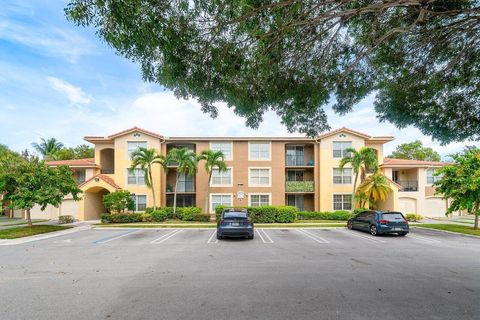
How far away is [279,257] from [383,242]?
6.94 m

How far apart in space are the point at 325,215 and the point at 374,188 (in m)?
5.01

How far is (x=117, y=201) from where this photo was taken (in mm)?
23312

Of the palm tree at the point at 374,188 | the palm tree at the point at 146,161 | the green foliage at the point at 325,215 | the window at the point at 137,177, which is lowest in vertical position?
the green foliage at the point at 325,215

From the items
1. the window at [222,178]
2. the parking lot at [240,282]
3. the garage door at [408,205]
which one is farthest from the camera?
the garage door at [408,205]

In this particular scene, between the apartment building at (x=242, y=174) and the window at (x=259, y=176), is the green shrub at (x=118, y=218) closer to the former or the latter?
the apartment building at (x=242, y=174)

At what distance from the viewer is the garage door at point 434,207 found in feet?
93.4

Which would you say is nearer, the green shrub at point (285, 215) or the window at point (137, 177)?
the green shrub at point (285, 215)

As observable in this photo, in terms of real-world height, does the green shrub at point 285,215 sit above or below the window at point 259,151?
below

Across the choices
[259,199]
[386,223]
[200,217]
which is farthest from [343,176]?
[200,217]

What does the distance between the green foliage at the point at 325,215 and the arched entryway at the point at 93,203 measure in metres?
20.5

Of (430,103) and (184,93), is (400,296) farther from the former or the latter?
(184,93)

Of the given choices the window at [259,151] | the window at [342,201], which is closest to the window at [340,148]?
the window at [342,201]

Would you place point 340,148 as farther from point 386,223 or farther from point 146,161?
point 146,161

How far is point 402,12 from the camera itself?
685cm
